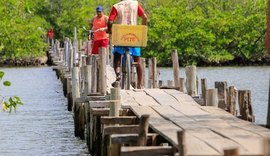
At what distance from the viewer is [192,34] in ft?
254

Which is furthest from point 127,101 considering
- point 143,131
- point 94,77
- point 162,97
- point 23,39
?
point 23,39

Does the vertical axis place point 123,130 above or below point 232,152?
below

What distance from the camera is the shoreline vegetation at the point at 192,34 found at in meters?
75.4

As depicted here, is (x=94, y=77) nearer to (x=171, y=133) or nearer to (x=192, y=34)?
(x=171, y=133)

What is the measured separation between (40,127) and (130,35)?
1017cm

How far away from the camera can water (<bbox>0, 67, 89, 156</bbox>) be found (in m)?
24.0

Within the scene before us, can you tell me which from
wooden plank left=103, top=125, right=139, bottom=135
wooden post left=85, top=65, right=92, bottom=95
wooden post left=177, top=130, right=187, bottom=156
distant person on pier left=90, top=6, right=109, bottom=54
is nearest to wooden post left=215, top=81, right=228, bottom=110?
wooden plank left=103, top=125, right=139, bottom=135

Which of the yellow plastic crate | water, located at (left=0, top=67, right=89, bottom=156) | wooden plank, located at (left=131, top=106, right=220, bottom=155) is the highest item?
the yellow plastic crate

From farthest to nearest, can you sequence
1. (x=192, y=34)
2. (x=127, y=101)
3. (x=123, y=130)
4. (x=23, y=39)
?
(x=23, y=39)
(x=192, y=34)
(x=127, y=101)
(x=123, y=130)

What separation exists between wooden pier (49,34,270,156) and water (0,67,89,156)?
7.44ft

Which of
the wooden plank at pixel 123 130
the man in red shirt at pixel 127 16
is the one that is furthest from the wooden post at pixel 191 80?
the wooden plank at pixel 123 130

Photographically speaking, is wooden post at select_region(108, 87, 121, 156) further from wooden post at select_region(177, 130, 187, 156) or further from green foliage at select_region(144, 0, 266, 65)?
green foliage at select_region(144, 0, 266, 65)

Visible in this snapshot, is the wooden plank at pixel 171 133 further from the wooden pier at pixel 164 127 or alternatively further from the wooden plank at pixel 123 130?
the wooden plank at pixel 123 130

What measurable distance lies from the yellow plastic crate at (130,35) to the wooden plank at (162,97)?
100cm
